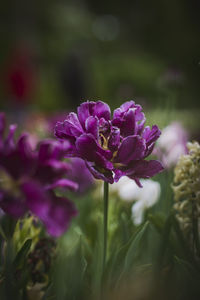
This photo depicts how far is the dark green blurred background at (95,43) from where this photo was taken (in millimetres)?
4855

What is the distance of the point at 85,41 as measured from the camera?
6137 millimetres

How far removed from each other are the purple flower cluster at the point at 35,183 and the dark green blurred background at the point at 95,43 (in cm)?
412

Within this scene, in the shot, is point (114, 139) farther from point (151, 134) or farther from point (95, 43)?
point (95, 43)

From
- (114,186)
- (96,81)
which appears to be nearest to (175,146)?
(114,186)

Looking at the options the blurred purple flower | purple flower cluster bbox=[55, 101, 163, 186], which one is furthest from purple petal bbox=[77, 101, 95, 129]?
the blurred purple flower

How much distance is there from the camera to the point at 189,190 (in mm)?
467

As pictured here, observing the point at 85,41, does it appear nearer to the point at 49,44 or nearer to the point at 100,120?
the point at 49,44

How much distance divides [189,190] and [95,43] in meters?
6.46

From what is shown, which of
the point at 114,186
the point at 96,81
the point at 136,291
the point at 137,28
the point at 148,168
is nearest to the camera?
the point at 136,291

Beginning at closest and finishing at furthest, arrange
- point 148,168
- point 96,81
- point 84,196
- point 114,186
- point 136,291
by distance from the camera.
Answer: point 136,291, point 148,168, point 114,186, point 84,196, point 96,81

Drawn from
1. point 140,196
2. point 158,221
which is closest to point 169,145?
point 140,196

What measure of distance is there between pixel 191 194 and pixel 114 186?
35 cm

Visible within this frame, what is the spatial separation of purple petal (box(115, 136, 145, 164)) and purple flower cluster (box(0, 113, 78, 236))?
86 millimetres

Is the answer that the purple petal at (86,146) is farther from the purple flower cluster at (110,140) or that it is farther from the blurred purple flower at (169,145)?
the blurred purple flower at (169,145)
